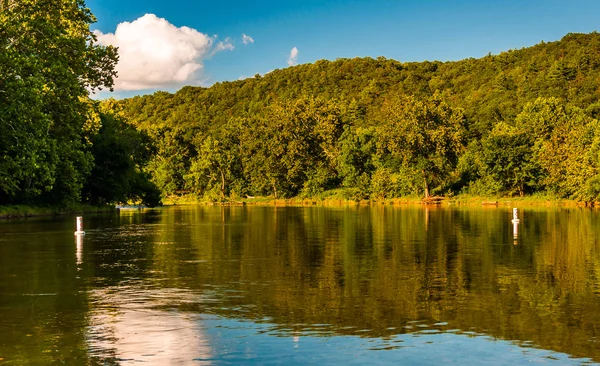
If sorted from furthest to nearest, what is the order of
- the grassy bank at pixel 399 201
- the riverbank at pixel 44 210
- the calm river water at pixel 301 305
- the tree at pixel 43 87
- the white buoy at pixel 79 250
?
the grassy bank at pixel 399 201
the riverbank at pixel 44 210
the tree at pixel 43 87
the white buoy at pixel 79 250
the calm river water at pixel 301 305

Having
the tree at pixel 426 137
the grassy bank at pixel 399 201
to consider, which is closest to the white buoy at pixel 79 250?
the grassy bank at pixel 399 201

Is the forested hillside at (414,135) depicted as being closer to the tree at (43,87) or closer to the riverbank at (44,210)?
the riverbank at (44,210)

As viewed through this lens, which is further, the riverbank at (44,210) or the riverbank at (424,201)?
the riverbank at (424,201)

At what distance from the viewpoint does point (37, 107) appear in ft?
164

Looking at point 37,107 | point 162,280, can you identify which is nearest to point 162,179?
point 37,107

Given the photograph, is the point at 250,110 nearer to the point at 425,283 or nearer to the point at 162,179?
the point at 162,179

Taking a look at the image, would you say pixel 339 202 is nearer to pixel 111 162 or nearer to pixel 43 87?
pixel 111 162

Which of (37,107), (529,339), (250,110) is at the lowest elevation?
(529,339)

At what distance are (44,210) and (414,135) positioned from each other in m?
70.7

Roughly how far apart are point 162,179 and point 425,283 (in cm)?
A: 16207

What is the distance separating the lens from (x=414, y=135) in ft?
412

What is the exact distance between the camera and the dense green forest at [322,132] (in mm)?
56312

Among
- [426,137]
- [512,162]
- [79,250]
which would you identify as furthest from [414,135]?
[79,250]

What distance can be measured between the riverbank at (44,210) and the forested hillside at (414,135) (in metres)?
21.1
